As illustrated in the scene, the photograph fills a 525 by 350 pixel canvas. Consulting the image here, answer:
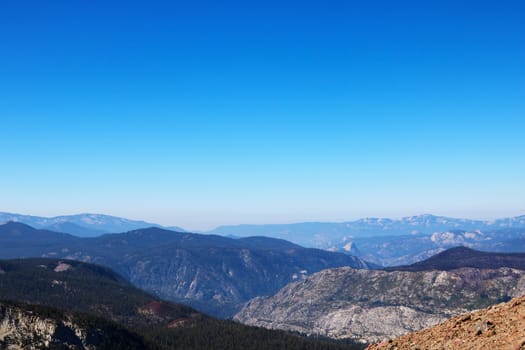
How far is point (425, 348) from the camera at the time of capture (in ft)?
166

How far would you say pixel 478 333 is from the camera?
154 feet

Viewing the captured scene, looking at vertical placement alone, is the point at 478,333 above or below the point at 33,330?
above

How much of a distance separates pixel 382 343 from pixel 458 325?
10.9m

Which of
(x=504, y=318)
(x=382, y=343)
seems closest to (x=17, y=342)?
(x=382, y=343)

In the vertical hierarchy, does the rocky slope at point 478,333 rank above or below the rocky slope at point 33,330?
above

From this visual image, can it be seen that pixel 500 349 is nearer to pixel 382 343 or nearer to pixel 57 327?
pixel 382 343

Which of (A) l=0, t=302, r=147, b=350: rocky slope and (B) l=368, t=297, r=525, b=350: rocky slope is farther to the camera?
(A) l=0, t=302, r=147, b=350: rocky slope

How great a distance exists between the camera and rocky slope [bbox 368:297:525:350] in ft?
140

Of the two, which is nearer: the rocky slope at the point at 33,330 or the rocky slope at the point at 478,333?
the rocky slope at the point at 478,333

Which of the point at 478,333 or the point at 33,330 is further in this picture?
the point at 33,330

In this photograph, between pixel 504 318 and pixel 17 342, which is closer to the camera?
pixel 504 318

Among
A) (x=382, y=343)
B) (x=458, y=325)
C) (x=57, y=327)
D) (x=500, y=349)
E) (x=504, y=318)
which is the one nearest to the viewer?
(x=500, y=349)

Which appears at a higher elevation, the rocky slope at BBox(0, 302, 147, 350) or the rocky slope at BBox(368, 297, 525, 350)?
the rocky slope at BBox(368, 297, 525, 350)

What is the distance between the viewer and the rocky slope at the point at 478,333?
42.7 meters
